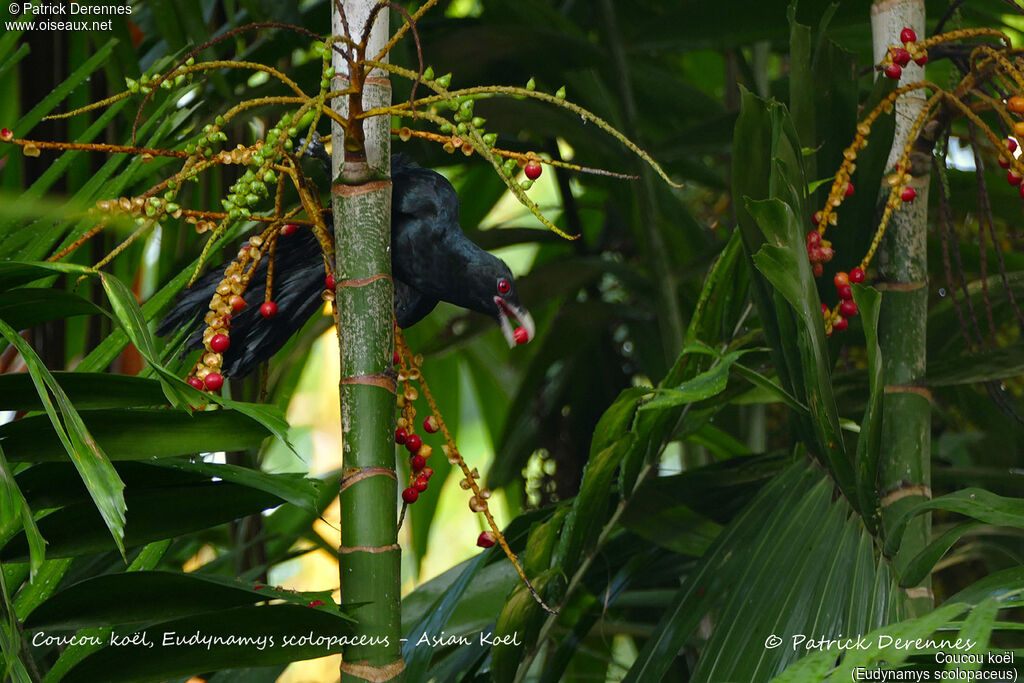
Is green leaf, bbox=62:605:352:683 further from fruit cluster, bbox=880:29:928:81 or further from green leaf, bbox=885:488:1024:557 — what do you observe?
fruit cluster, bbox=880:29:928:81

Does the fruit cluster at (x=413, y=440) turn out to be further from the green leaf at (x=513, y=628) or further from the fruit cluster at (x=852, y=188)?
the fruit cluster at (x=852, y=188)

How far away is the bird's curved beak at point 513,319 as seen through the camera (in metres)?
0.51

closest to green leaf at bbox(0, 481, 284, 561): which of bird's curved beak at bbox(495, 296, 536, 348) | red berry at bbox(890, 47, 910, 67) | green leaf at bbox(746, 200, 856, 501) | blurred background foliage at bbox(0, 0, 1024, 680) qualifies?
Result: blurred background foliage at bbox(0, 0, 1024, 680)

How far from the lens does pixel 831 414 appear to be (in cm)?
55

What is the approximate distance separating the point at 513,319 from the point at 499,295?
21mm

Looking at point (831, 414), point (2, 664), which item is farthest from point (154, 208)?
point (831, 414)

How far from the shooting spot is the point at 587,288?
1.26m

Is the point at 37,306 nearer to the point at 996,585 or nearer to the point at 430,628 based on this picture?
the point at 430,628

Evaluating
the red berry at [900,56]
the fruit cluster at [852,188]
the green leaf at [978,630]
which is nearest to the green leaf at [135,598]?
the green leaf at [978,630]

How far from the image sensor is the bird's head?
510 mm

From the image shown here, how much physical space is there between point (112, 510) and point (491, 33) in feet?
2.07

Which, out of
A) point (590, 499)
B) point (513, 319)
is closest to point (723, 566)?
point (590, 499)

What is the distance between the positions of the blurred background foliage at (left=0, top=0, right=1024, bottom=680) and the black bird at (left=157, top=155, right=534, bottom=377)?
0.07m

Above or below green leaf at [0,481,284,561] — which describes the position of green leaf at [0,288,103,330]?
above
